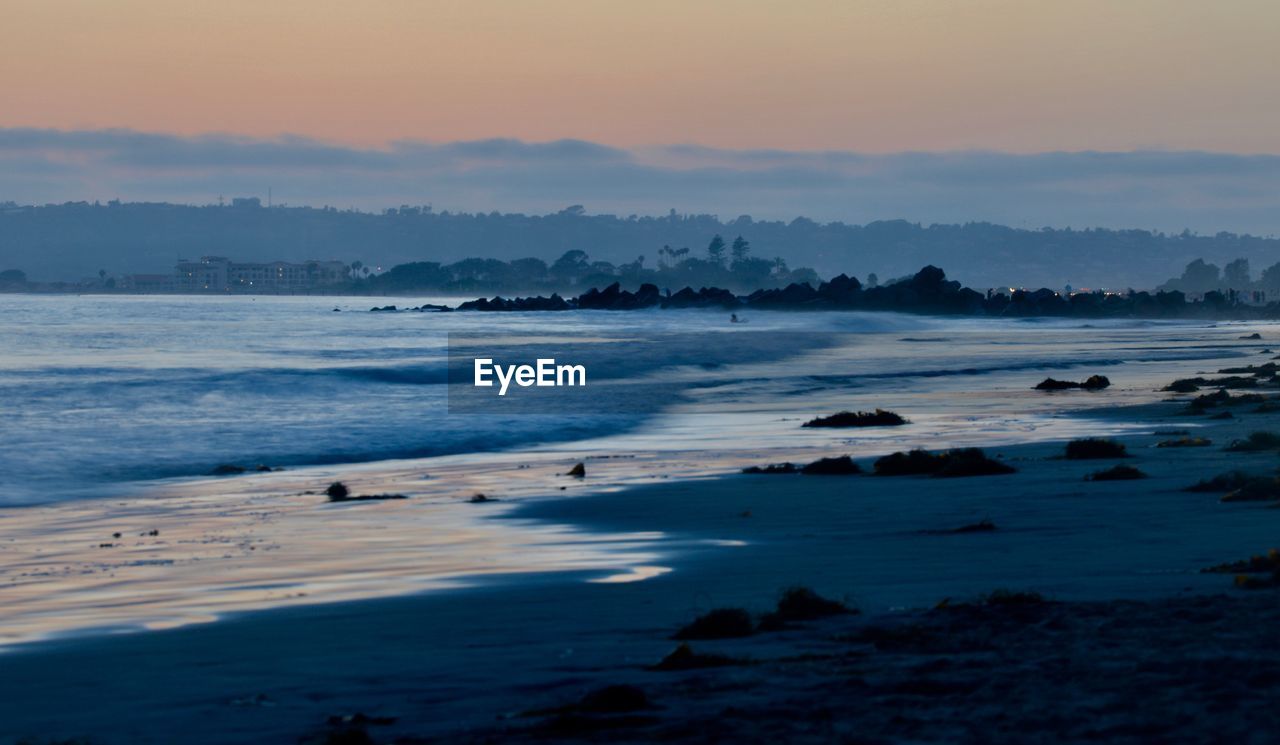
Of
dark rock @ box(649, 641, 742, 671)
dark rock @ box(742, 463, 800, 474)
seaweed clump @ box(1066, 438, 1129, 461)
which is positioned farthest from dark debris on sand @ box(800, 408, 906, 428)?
dark rock @ box(649, 641, 742, 671)

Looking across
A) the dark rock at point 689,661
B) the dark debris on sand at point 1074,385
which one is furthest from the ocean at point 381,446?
the dark rock at point 689,661

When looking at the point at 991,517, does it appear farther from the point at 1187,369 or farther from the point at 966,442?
the point at 1187,369

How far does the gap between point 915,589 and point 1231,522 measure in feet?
11.0

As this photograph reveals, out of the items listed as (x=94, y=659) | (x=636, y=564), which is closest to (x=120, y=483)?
(x=636, y=564)

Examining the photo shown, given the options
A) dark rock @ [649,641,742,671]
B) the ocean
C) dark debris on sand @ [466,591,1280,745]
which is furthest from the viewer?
the ocean

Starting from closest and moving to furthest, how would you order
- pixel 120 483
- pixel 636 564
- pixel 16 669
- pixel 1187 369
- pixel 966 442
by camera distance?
pixel 16 669, pixel 636 564, pixel 120 483, pixel 966 442, pixel 1187 369

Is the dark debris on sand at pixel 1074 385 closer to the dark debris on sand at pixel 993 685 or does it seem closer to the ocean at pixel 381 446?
the ocean at pixel 381 446

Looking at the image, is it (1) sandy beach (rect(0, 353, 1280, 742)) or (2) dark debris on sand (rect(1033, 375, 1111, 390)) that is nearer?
(1) sandy beach (rect(0, 353, 1280, 742))

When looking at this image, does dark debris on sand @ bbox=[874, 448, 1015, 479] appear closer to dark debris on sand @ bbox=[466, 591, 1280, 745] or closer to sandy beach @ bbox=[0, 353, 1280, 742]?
sandy beach @ bbox=[0, 353, 1280, 742]

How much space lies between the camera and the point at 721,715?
5996mm

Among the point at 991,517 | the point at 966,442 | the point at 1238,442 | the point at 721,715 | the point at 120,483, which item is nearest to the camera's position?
the point at 721,715

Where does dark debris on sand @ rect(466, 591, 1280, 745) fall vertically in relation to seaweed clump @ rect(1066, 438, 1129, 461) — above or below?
above

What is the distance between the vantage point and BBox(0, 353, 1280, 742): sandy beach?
5918 mm

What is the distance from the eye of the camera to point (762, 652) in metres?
7.46
